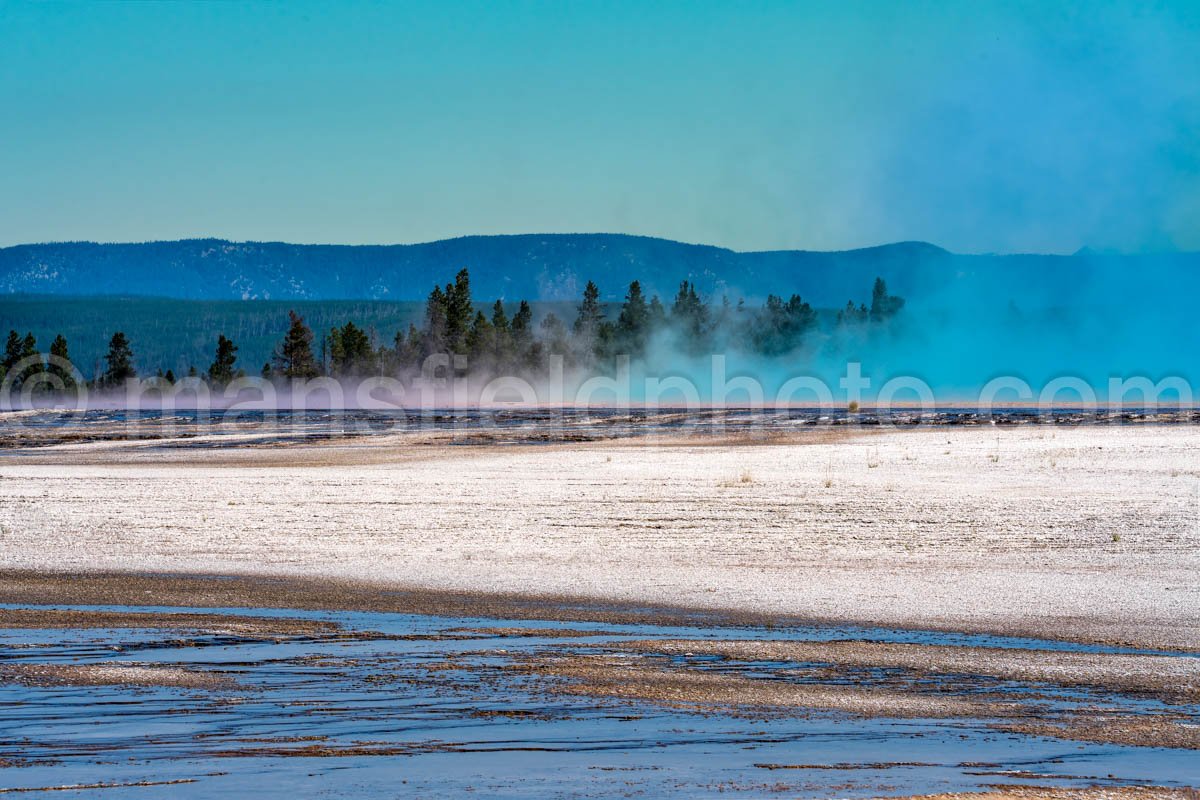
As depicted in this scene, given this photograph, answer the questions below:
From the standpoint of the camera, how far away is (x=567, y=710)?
1038 cm

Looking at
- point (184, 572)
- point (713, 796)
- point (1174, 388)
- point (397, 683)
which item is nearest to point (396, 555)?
point (184, 572)

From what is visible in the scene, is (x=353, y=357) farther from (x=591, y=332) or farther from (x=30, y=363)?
(x=30, y=363)

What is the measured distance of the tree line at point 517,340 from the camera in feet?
493

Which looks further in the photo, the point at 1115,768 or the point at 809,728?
the point at 809,728

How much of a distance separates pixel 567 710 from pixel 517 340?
145 metres

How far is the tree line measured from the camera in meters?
150

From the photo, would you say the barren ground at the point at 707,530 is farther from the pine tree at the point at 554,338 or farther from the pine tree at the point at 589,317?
the pine tree at the point at 589,317

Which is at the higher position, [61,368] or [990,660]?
[61,368]

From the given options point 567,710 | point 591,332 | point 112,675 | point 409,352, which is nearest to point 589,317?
point 591,332

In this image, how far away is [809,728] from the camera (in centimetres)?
984

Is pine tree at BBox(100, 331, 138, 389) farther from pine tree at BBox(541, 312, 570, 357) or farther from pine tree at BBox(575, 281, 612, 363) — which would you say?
pine tree at BBox(575, 281, 612, 363)

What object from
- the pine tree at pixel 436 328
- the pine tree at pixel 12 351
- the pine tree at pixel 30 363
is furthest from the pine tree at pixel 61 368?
the pine tree at pixel 436 328

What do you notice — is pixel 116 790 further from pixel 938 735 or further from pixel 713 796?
pixel 938 735

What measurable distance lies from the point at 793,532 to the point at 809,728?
12790mm
